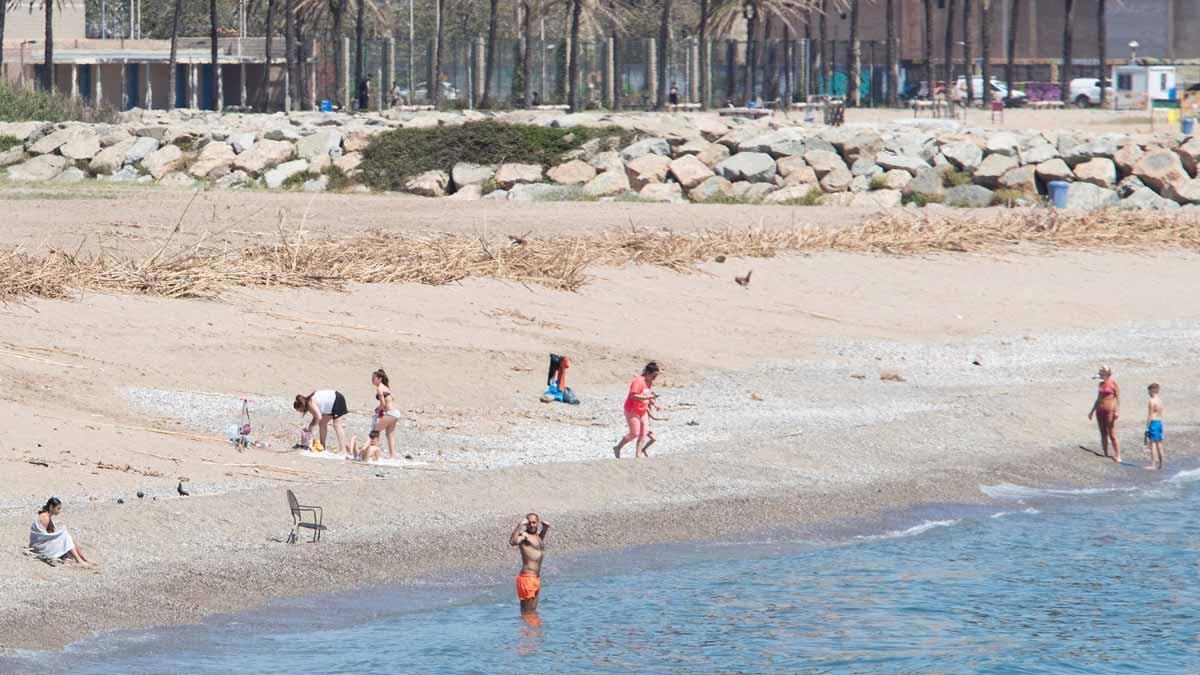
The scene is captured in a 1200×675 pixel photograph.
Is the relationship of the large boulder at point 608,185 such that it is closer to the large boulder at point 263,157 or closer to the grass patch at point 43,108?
the large boulder at point 263,157

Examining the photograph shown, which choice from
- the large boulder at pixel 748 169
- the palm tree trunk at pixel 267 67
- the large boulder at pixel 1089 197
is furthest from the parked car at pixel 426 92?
the large boulder at pixel 1089 197

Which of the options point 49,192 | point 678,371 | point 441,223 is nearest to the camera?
point 678,371

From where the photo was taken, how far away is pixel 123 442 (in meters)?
14.5

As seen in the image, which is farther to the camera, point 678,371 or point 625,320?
point 625,320

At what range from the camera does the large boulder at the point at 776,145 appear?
37.3 metres

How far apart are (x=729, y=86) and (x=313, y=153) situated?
2828 cm

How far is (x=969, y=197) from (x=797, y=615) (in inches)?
902

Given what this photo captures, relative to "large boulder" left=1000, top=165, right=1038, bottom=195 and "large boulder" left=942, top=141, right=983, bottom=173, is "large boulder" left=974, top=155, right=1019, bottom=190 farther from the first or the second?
"large boulder" left=942, top=141, right=983, bottom=173

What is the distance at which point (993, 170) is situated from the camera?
35.6m

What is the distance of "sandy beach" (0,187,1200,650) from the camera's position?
40.8 feet

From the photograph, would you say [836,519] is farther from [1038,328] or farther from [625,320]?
[1038,328]

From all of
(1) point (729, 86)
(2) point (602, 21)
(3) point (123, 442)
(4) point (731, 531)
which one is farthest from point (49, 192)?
(2) point (602, 21)

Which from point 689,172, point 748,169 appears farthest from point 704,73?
point 689,172

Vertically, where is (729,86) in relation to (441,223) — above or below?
above
